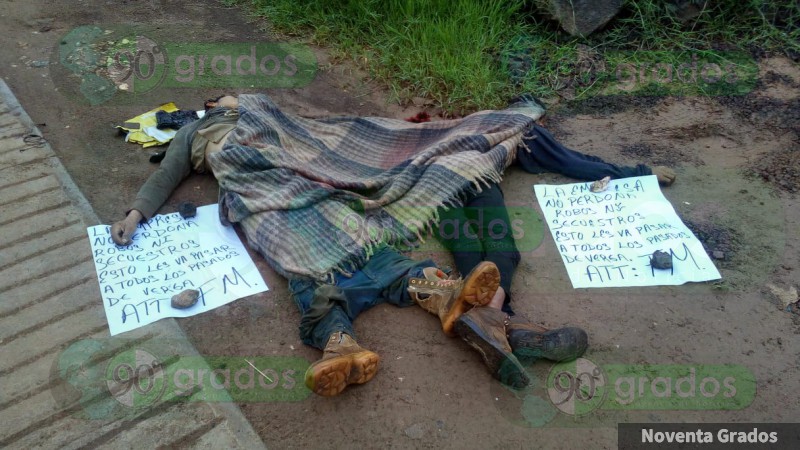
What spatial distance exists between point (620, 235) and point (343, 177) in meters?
1.28

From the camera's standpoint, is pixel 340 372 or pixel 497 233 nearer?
pixel 340 372

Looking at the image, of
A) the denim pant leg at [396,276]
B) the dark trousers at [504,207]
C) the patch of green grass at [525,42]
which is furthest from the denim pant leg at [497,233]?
the patch of green grass at [525,42]

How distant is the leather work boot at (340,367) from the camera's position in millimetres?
1929

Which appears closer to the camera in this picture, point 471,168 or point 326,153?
point 471,168

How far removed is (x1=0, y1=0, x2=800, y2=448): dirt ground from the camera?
6.73 feet

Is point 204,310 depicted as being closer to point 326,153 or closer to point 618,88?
point 326,153

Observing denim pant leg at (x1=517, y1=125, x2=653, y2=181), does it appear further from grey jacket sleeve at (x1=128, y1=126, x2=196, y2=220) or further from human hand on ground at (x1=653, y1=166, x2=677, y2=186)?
grey jacket sleeve at (x1=128, y1=126, x2=196, y2=220)

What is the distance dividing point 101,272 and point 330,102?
1.91 meters

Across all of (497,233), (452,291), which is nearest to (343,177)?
(497,233)

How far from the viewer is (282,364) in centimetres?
224

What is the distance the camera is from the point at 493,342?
2.07m

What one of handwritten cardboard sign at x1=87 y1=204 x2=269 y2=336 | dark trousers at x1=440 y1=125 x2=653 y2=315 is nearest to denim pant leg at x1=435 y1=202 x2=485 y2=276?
dark trousers at x1=440 y1=125 x2=653 y2=315

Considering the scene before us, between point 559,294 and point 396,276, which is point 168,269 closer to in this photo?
point 396,276

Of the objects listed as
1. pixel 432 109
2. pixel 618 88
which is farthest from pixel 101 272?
pixel 618 88
